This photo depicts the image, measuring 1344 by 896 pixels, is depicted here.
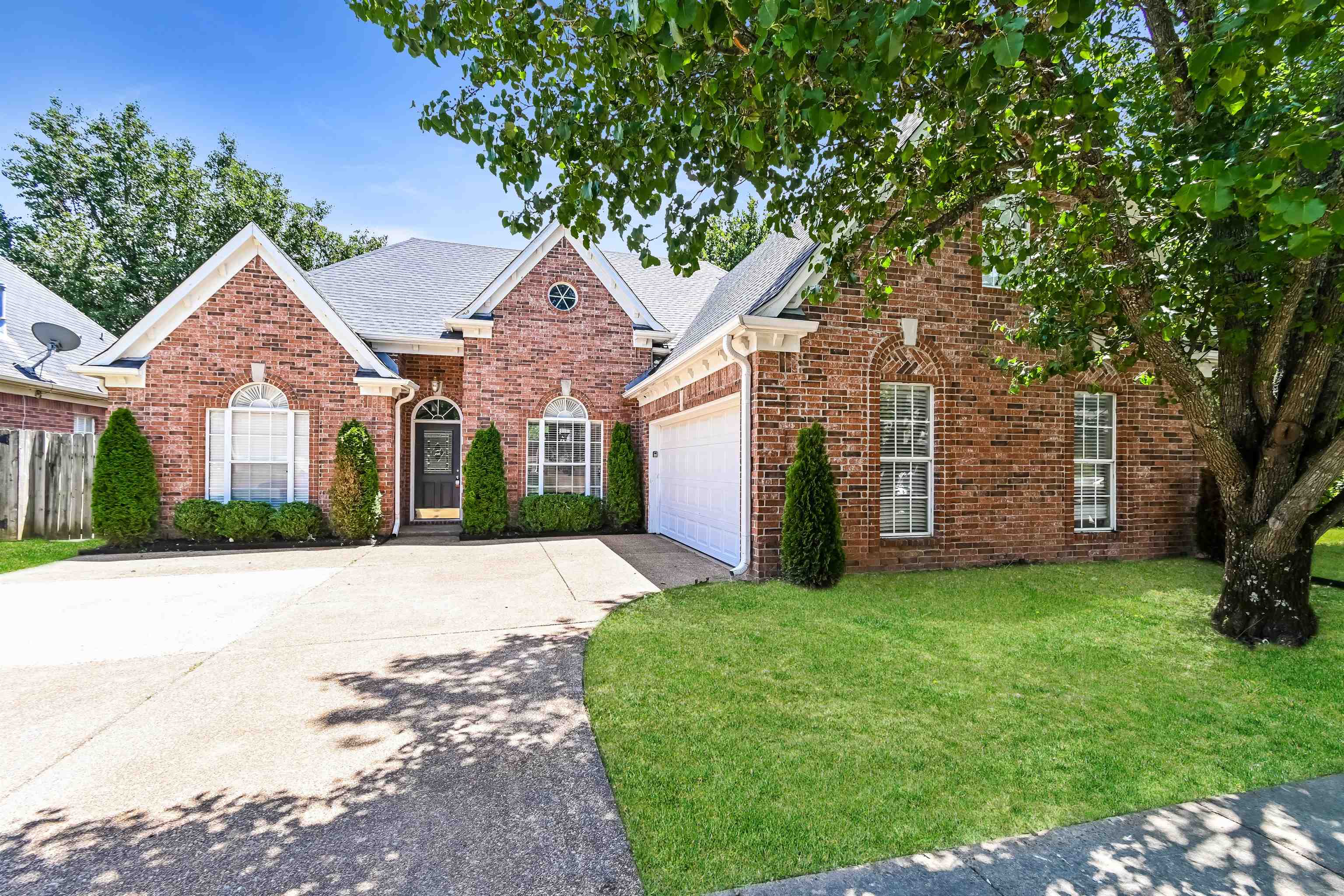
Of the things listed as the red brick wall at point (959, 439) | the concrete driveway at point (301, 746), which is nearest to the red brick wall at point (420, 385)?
the concrete driveway at point (301, 746)

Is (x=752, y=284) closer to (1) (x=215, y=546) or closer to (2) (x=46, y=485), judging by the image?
(1) (x=215, y=546)

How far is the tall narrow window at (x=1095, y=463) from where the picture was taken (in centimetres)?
894

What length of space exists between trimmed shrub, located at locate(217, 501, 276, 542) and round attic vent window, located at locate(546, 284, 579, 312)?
6902 mm

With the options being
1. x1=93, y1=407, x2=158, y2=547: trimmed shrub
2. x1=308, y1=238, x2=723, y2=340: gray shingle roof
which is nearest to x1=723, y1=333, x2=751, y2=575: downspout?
x1=308, y1=238, x2=723, y2=340: gray shingle roof

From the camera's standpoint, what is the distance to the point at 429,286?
1490 centimetres

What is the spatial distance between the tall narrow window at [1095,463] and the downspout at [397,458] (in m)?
12.0

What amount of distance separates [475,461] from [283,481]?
351 cm

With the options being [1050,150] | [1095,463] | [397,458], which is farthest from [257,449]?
[1095,463]

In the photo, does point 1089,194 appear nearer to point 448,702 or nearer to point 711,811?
point 711,811

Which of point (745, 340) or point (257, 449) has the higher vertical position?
point (745, 340)

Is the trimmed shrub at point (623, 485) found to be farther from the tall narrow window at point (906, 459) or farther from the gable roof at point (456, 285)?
the tall narrow window at point (906, 459)

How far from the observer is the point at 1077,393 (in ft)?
29.0

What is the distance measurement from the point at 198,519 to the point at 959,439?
1284 centimetres

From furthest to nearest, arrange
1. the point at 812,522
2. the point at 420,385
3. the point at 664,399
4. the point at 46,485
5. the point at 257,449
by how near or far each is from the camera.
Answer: the point at 420,385 → the point at 664,399 → the point at 46,485 → the point at 257,449 → the point at 812,522
